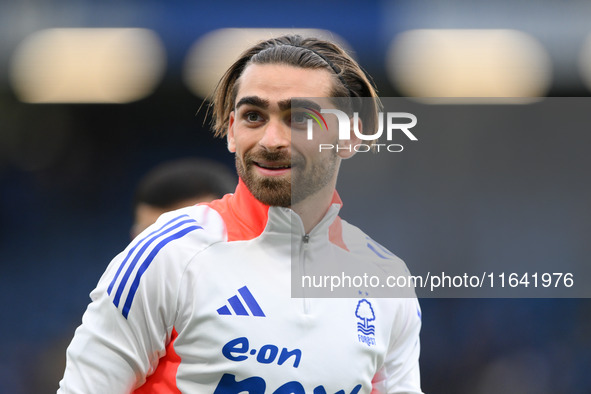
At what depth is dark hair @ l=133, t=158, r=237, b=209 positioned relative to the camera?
10.8 feet

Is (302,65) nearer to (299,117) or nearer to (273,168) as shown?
(299,117)

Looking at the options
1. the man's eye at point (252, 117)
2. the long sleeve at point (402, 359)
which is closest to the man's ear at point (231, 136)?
the man's eye at point (252, 117)

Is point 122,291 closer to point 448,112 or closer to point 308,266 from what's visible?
point 308,266

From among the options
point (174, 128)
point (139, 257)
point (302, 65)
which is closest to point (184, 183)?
point (174, 128)

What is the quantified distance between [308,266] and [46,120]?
9.59ft

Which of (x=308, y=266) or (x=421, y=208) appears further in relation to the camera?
(x=421, y=208)

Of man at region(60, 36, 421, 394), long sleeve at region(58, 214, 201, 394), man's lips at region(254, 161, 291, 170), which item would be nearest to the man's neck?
man at region(60, 36, 421, 394)

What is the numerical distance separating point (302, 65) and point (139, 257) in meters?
0.64

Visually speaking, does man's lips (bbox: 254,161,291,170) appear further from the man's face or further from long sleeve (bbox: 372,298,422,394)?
long sleeve (bbox: 372,298,422,394)

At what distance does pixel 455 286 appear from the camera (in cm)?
372

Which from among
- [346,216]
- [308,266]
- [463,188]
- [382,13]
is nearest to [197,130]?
[382,13]

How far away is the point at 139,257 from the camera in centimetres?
171

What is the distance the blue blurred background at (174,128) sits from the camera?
3984 millimetres

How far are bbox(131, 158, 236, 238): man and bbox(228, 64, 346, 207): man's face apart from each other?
137 cm
